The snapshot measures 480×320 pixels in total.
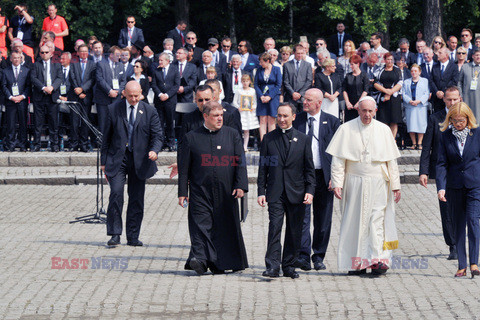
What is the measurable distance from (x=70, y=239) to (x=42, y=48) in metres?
8.00

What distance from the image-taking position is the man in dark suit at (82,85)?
2161 centimetres

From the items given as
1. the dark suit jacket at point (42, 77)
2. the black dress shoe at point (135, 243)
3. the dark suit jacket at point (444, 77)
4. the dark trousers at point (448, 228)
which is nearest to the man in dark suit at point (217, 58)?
the dark suit jacket at point (42, 77)

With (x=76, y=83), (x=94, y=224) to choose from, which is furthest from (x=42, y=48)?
(x=94, y=224)

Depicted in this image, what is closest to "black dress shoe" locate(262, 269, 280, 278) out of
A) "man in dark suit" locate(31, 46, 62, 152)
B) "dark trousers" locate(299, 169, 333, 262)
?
"dark trousers" locate(299, 169, 333, 262)

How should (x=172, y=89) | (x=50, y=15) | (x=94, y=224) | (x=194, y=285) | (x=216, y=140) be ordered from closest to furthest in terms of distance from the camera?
(x=194, y=285) → (x=216, y=140) → (x=94, y=224) → (x=172, y=89) → (x=50, y=15)

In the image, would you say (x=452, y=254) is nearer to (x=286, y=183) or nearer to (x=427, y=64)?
(x=286, y=183)

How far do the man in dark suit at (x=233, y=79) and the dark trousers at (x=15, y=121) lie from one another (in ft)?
13.6

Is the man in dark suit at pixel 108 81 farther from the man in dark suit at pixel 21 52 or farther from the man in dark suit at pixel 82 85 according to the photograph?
the man in dark suit at pixel 21 52

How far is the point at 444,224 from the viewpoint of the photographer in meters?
13.0

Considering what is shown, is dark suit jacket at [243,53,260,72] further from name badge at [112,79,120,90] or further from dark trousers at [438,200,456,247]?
dark trousers at [438,200,456,247]

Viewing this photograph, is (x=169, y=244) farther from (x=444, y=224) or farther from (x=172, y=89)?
(x=172, y=89)

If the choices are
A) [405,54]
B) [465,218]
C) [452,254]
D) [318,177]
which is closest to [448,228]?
[452,254]

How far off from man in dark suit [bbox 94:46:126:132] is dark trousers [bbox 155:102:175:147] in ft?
2.99

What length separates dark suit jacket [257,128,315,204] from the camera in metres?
11.7
